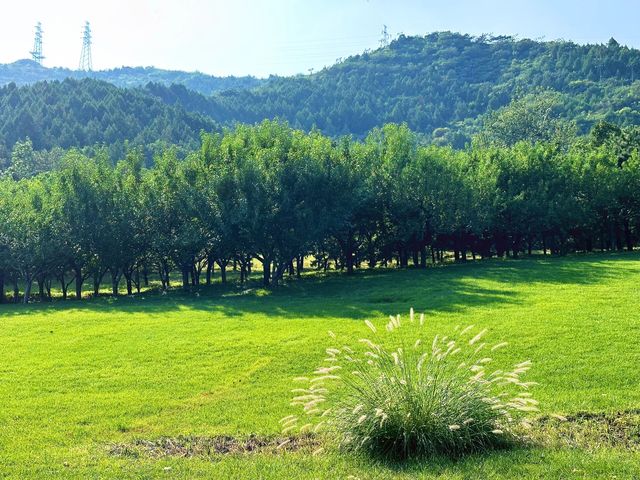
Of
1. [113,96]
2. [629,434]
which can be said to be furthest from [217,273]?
[113,96]

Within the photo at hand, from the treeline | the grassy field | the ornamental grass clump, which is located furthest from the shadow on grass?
the ornamental grass clump

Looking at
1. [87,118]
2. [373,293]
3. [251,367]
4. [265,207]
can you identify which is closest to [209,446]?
[251,367]

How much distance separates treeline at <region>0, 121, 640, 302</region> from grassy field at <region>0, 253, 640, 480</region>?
20.1 feet

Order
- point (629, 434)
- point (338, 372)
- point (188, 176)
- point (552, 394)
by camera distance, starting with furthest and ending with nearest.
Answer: point (188, 176) < point (338, 372) < point (552, 394) < point (629, 434)

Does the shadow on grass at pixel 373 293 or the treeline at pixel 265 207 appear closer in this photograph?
the shadow on grass at pixel 373 293

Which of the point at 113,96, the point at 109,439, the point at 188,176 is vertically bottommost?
the point at 109,439

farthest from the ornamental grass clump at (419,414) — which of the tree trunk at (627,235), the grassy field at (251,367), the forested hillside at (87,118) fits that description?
the forested hillside at (87,118)

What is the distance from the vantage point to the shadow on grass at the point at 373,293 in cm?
3098

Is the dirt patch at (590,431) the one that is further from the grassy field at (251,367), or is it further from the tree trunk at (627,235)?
the tree trunk at (627,235)

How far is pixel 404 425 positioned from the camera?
11023 mm

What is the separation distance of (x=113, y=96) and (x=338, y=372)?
14627cm

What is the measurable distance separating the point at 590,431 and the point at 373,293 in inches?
944

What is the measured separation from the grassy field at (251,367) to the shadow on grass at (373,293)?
217 millimetres

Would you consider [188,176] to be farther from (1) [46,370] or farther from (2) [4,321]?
(1) [46,370]
